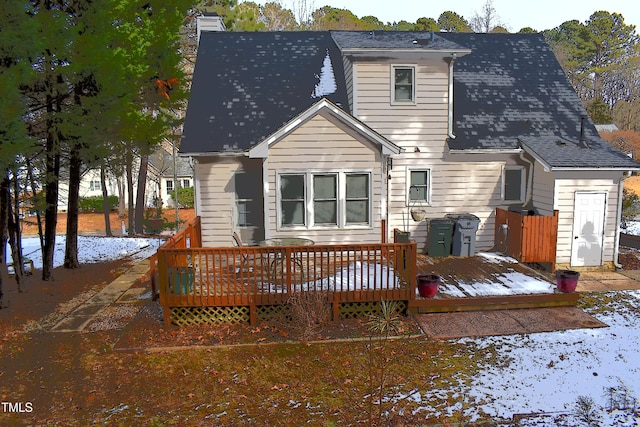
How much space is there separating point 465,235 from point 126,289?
9.73 metres

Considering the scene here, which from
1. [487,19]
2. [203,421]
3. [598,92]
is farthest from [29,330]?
[598,92]

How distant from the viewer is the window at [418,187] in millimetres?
14344

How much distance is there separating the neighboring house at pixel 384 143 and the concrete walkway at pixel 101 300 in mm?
2433

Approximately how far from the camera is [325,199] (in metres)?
12.8

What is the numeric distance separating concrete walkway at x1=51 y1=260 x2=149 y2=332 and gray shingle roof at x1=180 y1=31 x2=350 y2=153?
4.14 metres

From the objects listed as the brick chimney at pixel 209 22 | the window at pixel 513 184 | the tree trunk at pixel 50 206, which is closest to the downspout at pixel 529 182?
the window at pixel 513 184

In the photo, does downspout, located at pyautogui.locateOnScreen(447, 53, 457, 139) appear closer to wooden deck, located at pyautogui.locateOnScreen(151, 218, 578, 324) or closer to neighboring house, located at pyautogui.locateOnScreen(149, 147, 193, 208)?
wooden deck, located at pyautogui.locateOnScreen(151, 218, 578, 324)

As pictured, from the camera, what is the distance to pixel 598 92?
61.9m

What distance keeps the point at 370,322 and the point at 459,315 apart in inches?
83.6

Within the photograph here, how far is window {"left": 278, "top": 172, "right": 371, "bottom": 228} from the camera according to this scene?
12648mm

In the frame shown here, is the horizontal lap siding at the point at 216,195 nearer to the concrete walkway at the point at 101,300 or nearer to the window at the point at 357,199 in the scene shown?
the concrete walkway at the point at 101,300

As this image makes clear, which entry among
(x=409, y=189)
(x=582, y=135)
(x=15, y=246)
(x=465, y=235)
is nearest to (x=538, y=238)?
(x=465, y=235)

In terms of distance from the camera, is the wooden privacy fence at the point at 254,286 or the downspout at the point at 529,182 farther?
the downspout at the point at 529,182

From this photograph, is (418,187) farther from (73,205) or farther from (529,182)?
(73,205)
